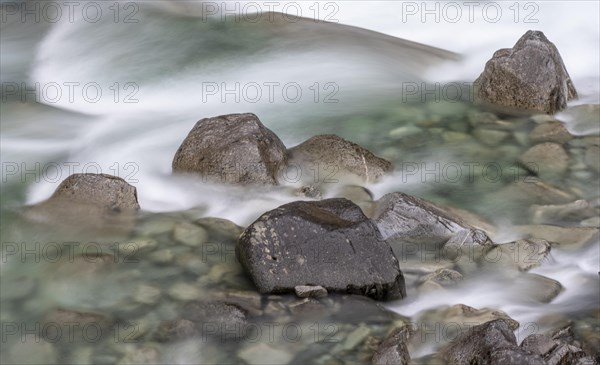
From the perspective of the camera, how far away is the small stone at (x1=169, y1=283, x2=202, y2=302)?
16.0ft

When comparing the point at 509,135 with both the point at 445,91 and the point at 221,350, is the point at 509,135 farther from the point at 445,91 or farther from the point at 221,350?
the point at 221,350

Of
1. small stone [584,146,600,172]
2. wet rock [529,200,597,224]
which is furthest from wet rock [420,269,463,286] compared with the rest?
small stone [584,146,600,172]

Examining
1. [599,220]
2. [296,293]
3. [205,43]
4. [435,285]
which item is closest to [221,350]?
[296,293]

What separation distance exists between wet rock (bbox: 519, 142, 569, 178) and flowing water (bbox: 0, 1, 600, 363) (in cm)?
9

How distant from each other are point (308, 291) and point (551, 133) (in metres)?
2.77

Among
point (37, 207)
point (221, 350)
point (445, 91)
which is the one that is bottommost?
point (221, 350)

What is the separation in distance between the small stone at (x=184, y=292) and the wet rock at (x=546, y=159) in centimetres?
247

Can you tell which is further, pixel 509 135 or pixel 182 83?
pixel 182 83

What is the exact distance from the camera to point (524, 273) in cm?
524

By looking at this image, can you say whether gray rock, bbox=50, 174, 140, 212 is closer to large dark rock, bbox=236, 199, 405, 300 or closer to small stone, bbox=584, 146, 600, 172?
large dark rock, bbox=236, 199, 405, 300

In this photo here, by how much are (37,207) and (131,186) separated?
0.55m

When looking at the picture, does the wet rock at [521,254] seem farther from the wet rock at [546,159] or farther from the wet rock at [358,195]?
the wet rock at [546,159]

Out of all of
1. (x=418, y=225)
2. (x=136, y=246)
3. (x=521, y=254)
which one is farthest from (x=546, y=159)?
(x=136, y=246)

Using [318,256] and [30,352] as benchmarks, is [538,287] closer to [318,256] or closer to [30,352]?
[318,256]
